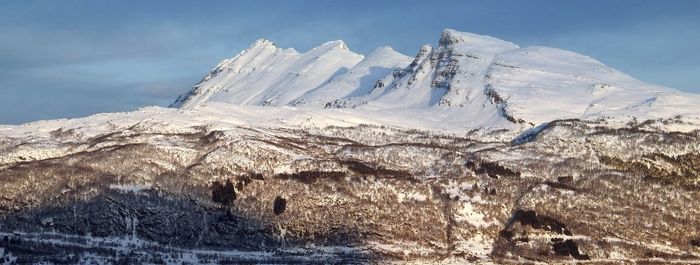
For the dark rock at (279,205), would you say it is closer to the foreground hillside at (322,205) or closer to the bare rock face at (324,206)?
the bare rock face at (324,206)

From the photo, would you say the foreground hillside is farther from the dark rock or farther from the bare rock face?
the dark rock

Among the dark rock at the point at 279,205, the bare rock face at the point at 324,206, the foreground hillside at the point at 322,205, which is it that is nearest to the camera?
the foreground hillside at the point at 322,205

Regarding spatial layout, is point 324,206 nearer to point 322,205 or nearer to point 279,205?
point 322,205

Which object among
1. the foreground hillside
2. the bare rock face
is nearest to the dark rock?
the bare rock face

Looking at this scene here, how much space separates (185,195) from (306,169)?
23.5 metres

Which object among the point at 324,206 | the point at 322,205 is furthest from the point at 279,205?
the point at 324,206

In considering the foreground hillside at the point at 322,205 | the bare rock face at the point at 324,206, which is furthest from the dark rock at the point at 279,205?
the foreground hillside at the point at 322,205

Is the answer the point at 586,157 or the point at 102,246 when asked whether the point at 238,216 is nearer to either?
the point at 102,246

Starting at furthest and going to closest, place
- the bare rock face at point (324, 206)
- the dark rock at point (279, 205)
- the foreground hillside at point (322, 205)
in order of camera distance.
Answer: the dark rock at point (279, 205) < the bare rock face at point (324, 206) < the foreground hillside at point (322, 205)

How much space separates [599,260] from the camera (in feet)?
537

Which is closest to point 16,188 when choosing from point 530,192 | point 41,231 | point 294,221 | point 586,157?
point 41,231

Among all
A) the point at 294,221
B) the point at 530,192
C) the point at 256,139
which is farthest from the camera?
the point at 256,139

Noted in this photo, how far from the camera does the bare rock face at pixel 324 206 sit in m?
161

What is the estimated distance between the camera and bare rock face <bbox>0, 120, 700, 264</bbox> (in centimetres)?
16100
